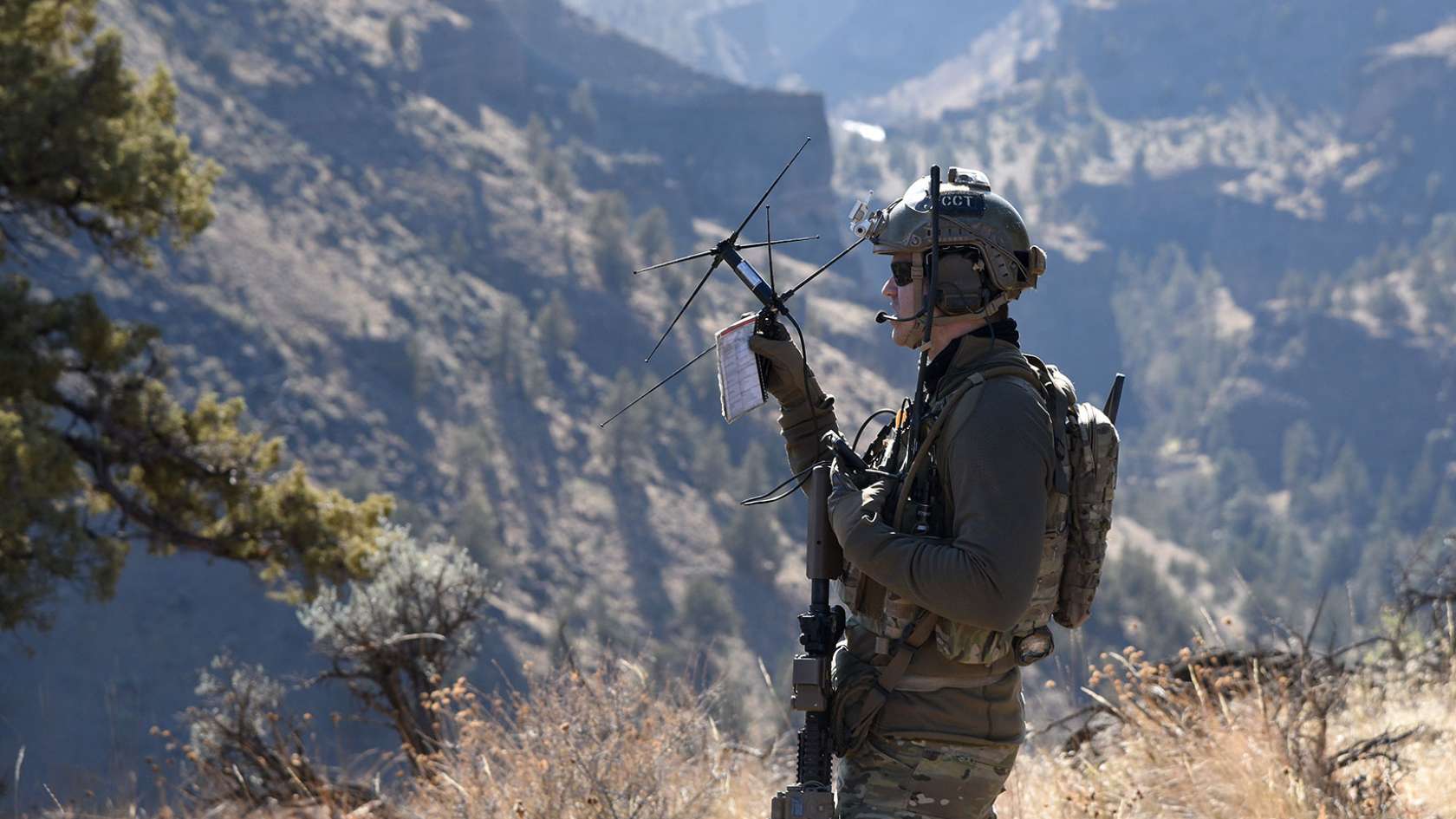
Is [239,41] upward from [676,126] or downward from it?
downward

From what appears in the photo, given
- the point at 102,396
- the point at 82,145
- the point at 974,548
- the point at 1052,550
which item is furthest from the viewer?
the point at 102,396

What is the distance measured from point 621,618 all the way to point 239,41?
52033mm

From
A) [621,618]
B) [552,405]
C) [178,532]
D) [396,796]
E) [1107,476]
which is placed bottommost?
[396,796]

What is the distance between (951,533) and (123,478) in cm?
971

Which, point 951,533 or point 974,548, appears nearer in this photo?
point 974,548

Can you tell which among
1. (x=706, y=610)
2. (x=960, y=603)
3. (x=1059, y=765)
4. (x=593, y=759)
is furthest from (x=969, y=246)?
(x=706, y=610)

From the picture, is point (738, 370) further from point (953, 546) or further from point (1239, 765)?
point (1239, 765)

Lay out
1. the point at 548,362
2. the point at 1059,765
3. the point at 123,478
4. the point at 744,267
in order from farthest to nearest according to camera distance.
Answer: the point at 548,362
the point at 123,478
the point at 1059,765
the point at 744,267

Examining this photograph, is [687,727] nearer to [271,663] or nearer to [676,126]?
[271,663]

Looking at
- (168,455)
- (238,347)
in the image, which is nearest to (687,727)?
(168,455)

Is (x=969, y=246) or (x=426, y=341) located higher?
(x=426, y=341)

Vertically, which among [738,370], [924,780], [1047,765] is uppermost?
[1047,765]

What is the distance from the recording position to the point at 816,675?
3109mm

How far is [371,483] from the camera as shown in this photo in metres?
→ 59.9
